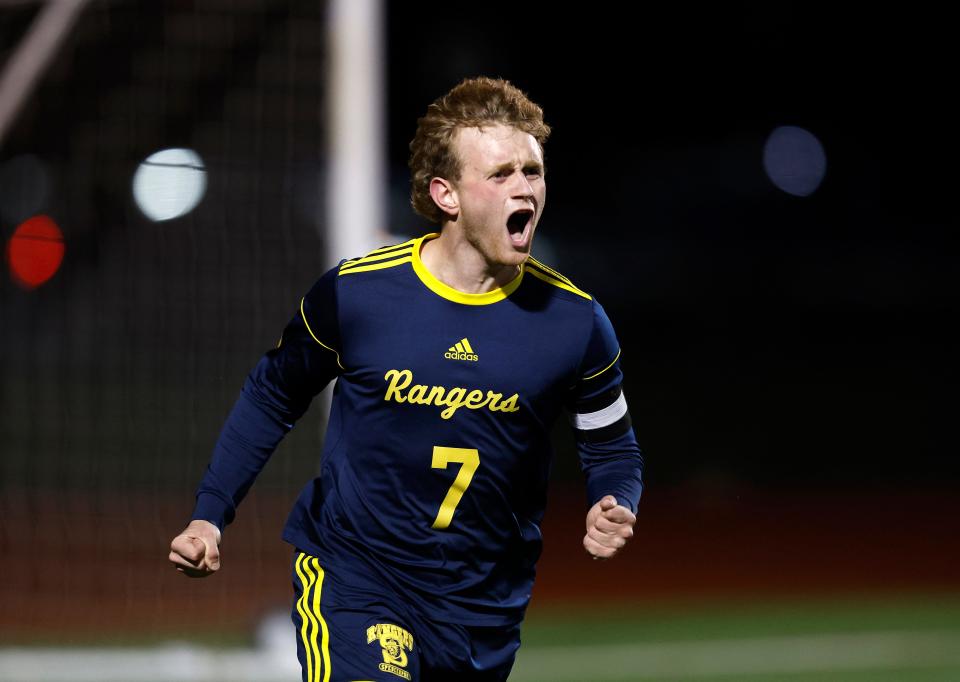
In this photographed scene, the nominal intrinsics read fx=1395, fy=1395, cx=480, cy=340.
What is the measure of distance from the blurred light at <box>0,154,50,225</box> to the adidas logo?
4.13 meters

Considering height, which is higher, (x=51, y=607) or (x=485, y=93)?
(x=485, y=93)

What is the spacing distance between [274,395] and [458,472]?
2.01 feet

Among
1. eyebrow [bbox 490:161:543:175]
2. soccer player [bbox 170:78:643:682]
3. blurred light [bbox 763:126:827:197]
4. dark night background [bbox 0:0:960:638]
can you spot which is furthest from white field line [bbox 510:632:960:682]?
blurred light [bbox 763:126:827:197]

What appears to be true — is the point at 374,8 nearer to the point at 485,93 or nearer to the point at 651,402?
the point at 485,93

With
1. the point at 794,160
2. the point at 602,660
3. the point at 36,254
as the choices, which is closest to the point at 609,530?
the point at 602,660

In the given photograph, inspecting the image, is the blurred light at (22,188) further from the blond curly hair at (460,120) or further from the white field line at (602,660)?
the blond curly hair at (460,120)

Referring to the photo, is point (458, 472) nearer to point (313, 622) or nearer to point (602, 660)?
point (313, 622)

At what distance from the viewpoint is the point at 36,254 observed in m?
8.67

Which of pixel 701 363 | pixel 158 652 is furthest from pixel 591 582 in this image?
pixel 701 363

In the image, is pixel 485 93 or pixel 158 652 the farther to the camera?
pixel 158 652

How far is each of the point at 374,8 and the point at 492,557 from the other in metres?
3.21

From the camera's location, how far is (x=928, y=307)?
34.4 meters

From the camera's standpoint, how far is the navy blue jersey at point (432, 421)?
388 centimetres

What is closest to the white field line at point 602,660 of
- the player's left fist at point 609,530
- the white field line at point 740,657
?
the white field line at point 740,657
